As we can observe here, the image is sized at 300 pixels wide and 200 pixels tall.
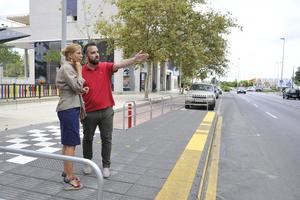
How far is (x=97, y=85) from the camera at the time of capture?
493cm

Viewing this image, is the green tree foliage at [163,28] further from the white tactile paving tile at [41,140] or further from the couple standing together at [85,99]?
the couple standing together at [85,99]

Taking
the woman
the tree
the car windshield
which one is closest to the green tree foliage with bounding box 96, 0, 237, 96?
the car windshield

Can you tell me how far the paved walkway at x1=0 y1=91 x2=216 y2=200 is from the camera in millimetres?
4418

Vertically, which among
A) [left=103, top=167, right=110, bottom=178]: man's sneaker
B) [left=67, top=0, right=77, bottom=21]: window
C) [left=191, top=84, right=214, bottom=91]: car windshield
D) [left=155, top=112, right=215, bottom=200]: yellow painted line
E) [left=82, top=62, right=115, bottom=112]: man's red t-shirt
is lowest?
[left=155, top=112, right=215, bottom=200]: yellow painted line

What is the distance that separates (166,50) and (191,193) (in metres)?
19.1

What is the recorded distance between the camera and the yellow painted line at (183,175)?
15.1ft

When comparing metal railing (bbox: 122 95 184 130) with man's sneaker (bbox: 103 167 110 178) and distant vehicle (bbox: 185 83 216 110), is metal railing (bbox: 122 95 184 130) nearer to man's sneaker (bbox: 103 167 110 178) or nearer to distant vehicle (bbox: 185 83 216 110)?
distant vehicle (bbox: 185 83 216 110)

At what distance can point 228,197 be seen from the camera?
497 cm

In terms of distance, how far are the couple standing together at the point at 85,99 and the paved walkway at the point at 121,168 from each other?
0.81ft

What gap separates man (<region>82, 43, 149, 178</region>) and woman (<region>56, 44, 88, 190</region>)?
354mm

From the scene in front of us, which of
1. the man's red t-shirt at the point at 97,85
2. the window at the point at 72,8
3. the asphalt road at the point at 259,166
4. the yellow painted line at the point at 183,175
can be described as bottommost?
the asphalt road at the point at 259,166

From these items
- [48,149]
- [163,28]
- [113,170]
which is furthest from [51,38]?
[113,170]

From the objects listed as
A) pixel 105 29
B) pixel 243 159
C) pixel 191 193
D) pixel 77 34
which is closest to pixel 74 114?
pixel 191 193

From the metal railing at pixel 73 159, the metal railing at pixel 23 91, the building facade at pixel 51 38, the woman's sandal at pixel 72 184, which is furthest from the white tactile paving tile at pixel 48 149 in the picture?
the building facade at pixel 51 38
